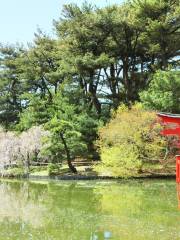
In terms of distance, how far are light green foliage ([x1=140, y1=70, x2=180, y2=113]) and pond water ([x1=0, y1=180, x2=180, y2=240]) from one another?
6026mm

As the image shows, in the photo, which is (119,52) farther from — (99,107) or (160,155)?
(160,155)

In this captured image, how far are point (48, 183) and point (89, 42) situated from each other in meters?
14.0

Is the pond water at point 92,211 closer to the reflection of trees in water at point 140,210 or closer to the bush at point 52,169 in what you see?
the reflection of trees in water at point 140,210

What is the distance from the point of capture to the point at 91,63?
3791 cm

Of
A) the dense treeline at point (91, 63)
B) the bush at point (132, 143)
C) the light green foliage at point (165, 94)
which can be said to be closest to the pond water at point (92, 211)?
the bush at point (132, 143)

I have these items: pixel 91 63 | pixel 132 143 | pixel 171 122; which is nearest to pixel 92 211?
pixel 171 122

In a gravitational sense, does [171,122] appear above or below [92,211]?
above

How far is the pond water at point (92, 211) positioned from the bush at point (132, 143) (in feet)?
3.97

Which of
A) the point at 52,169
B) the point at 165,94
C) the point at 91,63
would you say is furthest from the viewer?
the point at 91,63

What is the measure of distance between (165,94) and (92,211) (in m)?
15.5

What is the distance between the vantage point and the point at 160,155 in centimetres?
3097

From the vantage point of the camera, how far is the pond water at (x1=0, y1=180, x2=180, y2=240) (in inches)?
551

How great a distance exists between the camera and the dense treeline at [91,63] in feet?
115

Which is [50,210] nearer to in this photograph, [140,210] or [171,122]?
[140,210]
